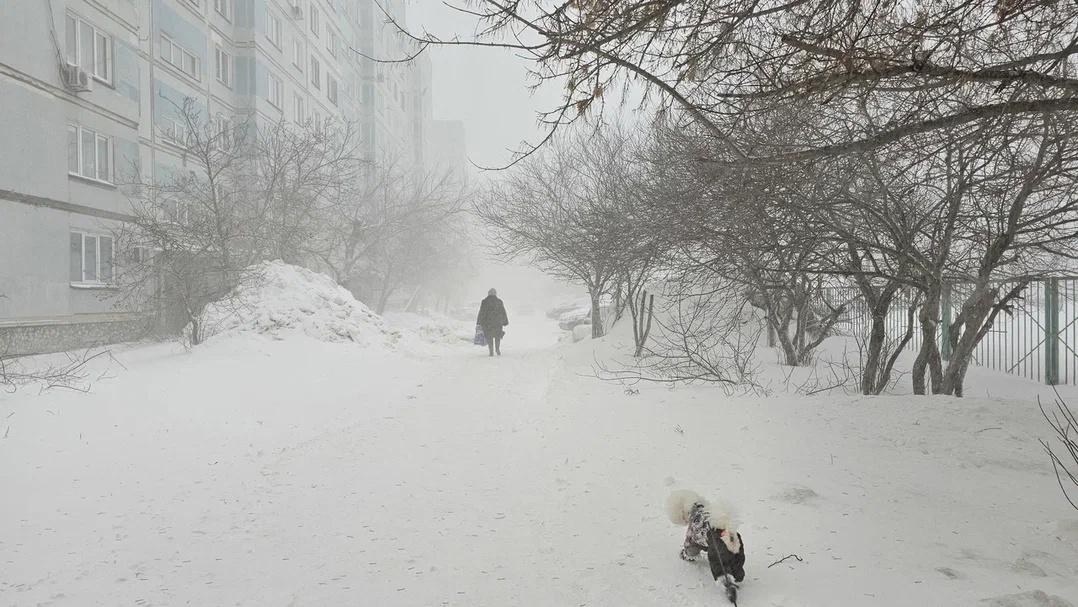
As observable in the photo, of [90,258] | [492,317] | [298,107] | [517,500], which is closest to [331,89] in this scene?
[298,107]

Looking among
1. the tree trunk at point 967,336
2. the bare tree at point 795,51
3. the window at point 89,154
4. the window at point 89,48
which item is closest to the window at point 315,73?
the window at point 89,48

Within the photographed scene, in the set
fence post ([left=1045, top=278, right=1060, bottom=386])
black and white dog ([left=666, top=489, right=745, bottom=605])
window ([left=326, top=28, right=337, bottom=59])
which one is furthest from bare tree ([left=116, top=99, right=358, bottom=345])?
window ([left=326, top=28, right=337, bottom=59])

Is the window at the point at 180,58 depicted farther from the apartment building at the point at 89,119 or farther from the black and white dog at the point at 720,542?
the black and white dog at the point at 720,542

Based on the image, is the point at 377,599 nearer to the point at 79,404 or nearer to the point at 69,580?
the point at 69,580

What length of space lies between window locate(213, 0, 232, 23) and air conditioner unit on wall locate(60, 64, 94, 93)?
37.7 ft

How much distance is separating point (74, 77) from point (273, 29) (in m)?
15.4

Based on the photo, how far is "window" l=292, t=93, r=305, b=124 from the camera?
104ft

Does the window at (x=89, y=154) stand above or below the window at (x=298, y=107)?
below

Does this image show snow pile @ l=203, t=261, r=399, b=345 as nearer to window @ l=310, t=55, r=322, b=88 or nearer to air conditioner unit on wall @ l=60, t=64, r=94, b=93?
air conditioner unit on wall @ l=60, t=64, r=94, b=93

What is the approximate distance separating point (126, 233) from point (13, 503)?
11741mm

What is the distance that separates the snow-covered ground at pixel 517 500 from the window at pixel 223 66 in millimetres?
21981

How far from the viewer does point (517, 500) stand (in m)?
4.49

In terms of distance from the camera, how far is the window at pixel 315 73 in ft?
112

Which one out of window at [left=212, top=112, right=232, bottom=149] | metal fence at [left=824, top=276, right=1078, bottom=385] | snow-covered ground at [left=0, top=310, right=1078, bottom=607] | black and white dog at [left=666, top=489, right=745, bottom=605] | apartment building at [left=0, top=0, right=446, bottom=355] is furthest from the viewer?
window at [left=212, top=112, right=232, bottom=149]
